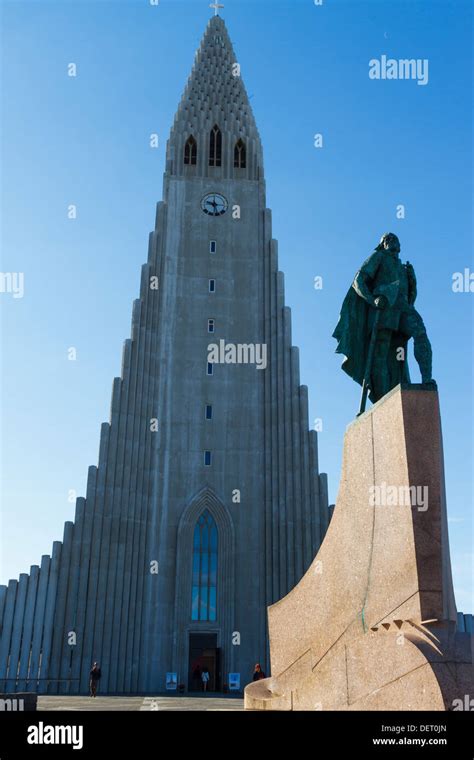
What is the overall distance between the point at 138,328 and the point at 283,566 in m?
13.7

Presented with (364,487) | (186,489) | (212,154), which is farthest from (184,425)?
(364,487)

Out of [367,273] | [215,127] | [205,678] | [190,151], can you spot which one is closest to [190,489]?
[205,678]

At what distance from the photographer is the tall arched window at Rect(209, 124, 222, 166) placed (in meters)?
44.2

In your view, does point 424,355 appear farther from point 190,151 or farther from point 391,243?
point 190,151

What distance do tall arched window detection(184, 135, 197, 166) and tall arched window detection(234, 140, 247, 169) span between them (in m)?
2.36

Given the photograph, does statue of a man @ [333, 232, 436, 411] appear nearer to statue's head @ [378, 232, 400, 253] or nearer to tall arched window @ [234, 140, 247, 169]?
statue's head @ [378, 232, 400, 253]

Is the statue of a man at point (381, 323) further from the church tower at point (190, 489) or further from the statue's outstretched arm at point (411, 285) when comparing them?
the church tower at point (190, 489)

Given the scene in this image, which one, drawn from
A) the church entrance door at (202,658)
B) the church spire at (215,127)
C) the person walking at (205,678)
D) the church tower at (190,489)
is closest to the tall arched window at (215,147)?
the church spire at (215,127)

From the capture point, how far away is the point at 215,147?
44.6m

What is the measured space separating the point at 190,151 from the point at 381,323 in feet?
114

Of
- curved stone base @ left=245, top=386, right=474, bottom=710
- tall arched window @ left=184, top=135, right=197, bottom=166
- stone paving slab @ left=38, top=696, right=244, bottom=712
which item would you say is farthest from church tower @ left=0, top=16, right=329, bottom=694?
curved stone base @ left=245, top=386, right=474, bottom=710

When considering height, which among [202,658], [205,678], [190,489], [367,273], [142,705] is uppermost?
[190,489]

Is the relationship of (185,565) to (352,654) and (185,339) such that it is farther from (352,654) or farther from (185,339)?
(352,654)
